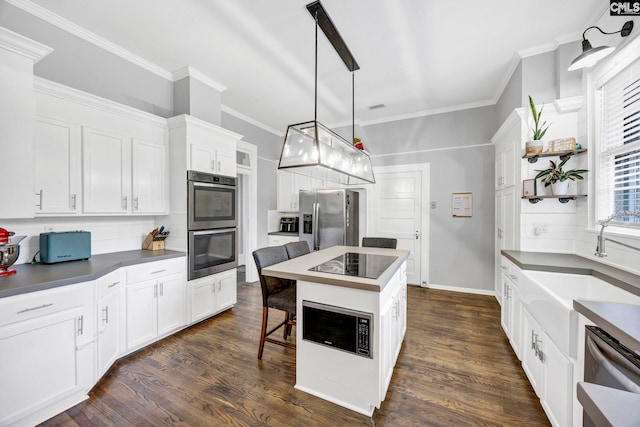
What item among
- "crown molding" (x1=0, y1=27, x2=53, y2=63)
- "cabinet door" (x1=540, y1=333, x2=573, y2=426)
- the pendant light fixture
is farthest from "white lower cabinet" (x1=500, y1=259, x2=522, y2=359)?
"crown molding" (x1=0, y1=27, x2=53, y2=63)

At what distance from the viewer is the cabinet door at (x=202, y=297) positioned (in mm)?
3012

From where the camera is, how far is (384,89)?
369cm

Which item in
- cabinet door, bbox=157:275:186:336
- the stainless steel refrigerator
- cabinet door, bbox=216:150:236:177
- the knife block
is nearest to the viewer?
cabinet door, bbox=157:275:186:336

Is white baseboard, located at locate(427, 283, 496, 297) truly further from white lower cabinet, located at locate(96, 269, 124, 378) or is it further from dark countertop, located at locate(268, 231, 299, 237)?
white lower cabinet, located at locate(96, 269, 124, 378)

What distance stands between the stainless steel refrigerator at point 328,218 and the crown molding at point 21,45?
11.1 ft

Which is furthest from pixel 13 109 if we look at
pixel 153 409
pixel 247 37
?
pixel 153 409

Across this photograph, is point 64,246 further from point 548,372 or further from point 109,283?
point 548,372

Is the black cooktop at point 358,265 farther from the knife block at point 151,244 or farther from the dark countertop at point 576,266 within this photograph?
the knife block at point 151,244

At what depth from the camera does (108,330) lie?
215 cm

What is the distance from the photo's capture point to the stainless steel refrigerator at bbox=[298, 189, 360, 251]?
14.3 ft

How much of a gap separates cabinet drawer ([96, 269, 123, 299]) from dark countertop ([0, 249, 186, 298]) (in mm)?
51

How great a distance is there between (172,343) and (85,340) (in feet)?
3.00

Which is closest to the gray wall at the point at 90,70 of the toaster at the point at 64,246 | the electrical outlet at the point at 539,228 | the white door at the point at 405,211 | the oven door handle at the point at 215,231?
the toaster at the point at 64,246

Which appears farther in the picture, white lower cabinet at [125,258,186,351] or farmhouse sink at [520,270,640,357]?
white lower cabinet at [125,258,186,351]
